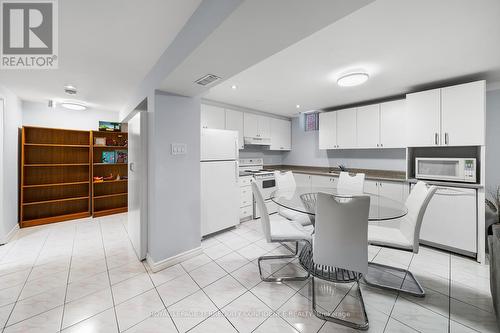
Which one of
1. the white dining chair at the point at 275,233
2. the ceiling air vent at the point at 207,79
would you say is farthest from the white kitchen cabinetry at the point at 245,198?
the ceiling air vent at the point at 207,79

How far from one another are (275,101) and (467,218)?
3.24 meters

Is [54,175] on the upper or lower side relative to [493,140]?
lower

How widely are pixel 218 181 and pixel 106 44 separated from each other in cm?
206

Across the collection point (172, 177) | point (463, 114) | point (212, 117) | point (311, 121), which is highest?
point (311, 121)

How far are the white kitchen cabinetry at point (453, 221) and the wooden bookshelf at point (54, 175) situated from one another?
5910mm

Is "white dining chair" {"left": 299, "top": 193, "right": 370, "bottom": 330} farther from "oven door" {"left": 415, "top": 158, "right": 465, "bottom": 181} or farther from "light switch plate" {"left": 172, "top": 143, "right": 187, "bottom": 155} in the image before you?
"oven door" {"left": 415, "top": 158, "right": 465, "bottom": 181}

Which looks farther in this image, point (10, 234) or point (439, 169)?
point (10, 234)

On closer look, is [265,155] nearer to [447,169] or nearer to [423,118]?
[423,118]

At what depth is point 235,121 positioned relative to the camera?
4.11 m

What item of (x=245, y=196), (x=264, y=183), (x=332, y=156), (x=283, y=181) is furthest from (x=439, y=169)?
(x=245, y=196)

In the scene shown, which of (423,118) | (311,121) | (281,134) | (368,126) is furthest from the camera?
(281,134)

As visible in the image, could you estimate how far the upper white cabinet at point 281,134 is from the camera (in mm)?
4898

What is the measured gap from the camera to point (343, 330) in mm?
1415

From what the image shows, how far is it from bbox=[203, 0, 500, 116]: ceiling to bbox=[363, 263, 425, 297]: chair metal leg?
7.45 ft
